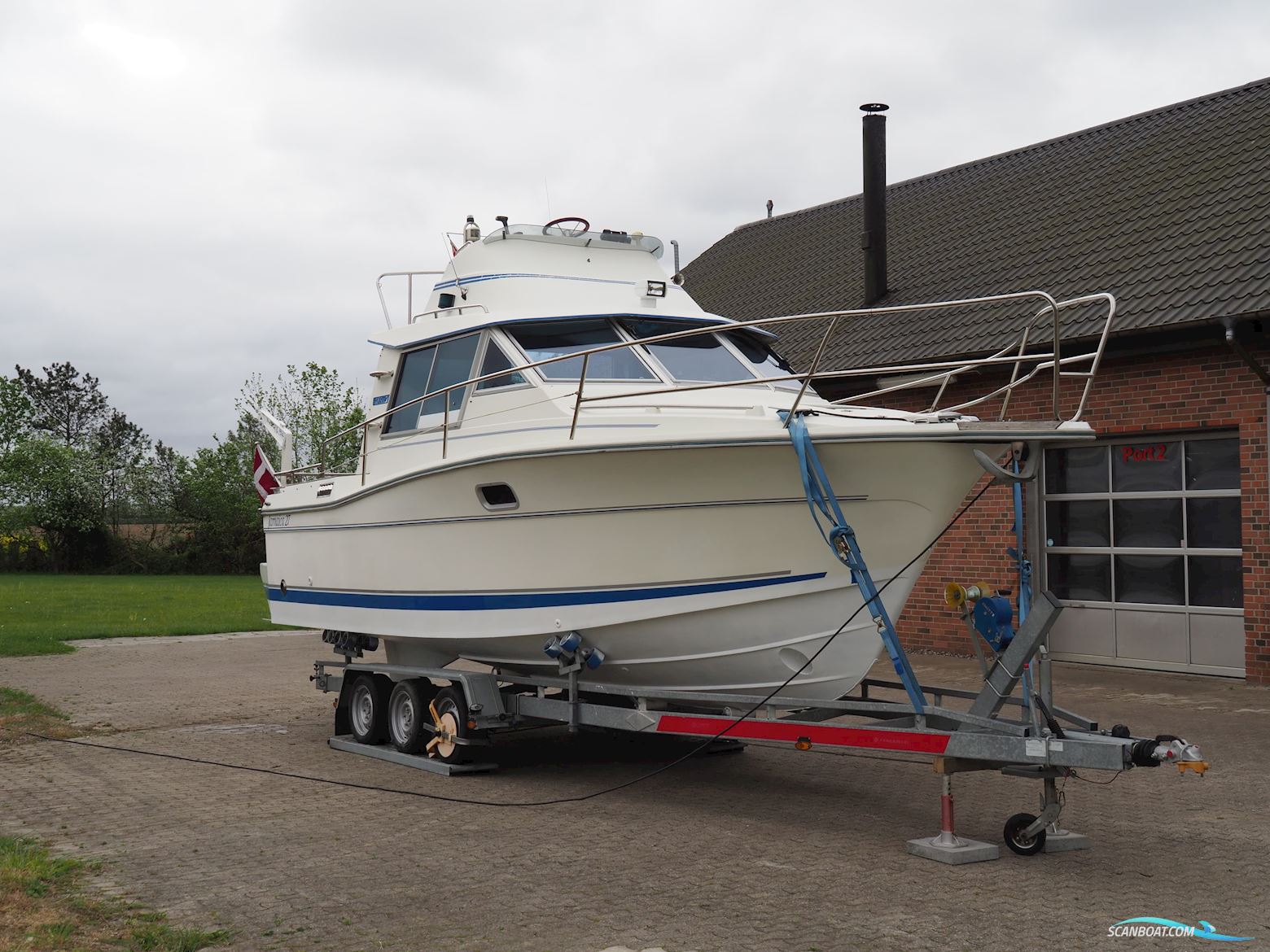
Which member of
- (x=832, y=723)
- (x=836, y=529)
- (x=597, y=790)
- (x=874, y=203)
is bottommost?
(x=597, y=790)

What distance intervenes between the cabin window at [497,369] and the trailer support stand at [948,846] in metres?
3.46

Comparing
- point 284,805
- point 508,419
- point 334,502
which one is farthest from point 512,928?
point 334,502

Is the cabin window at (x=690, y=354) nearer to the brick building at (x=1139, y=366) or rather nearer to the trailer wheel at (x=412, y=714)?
the trailer wheel at (x=412, y=714)

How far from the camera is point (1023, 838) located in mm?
5602

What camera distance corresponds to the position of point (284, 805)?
22.3ft

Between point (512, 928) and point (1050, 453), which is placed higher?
point (1050, 453)

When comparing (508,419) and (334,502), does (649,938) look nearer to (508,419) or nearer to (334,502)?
(508,419)

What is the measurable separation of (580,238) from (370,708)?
144 inches

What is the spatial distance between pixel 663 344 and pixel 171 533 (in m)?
35.4

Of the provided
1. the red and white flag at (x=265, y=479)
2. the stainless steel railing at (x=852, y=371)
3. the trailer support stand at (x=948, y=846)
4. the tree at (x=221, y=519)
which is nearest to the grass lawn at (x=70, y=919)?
the trailer support stand at (x=948, y=846)

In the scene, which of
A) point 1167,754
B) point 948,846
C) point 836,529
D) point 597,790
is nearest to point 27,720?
point 597,790

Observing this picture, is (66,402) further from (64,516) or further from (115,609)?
(115,609)

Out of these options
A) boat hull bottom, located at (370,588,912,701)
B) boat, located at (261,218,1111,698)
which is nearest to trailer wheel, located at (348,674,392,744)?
boat, located at (261,218,1111,698)

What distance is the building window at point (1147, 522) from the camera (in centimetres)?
1127
